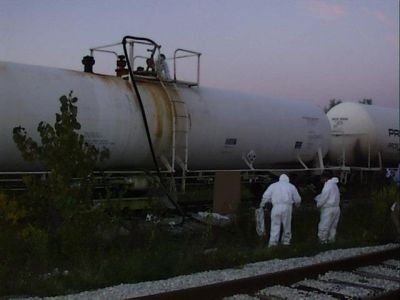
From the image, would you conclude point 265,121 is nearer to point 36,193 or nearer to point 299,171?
point 299,171

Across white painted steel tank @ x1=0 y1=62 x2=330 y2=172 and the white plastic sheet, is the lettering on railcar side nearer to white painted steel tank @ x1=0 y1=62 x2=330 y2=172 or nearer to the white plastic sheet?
white painted steel tank @ x1=0 y1=62 x2=330 y2=172

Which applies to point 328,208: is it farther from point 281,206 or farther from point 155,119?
point 155,119

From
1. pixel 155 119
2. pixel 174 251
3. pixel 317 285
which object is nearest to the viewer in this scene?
pixel 317 285

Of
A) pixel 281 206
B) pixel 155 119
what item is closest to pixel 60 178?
pixel 281 206

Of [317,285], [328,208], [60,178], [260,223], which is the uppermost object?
[60,178]

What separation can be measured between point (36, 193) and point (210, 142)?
5.50 metres

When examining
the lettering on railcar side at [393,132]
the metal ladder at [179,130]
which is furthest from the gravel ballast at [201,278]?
the lettering on railcar side at [393,132]

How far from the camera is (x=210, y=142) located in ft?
40.4

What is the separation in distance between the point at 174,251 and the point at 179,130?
399 cm

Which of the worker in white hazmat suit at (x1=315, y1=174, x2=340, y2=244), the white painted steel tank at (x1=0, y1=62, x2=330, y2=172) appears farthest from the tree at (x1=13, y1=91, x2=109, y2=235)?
the worker in white hazmat suit at (x1=315, y1=174, x2=340, y2=244)

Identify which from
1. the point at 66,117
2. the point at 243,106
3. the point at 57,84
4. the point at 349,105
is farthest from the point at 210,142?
the point at 349,105

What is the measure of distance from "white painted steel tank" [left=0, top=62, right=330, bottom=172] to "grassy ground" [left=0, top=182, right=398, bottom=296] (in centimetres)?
169

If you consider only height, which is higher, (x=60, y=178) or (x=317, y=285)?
(x=60, y=178)

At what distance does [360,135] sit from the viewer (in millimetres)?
18219
